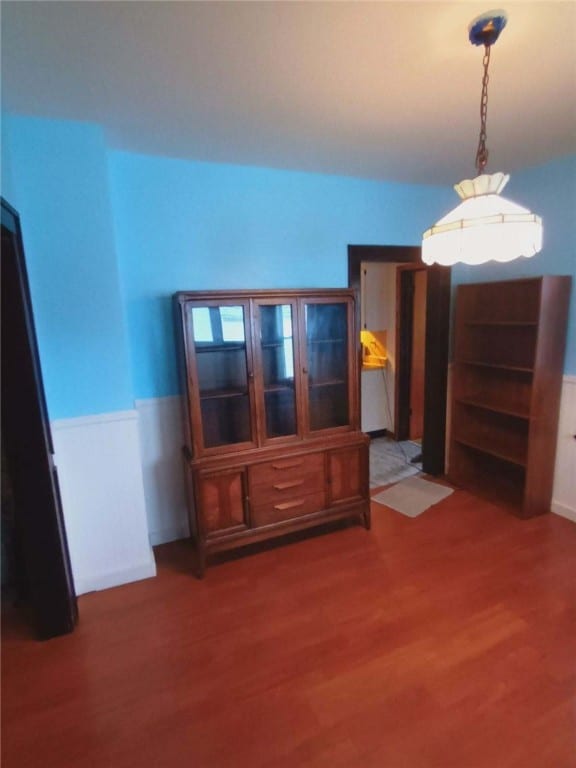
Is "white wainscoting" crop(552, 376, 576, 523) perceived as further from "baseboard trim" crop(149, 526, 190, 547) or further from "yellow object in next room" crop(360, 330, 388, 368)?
"baseboard trim" crop(149, 526, 190, 547)

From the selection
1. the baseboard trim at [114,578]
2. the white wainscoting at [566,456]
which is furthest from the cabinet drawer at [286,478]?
the white wainscoting at [566,456]

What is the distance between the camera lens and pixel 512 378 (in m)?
3.03

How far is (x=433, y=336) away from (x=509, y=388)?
0.72 metres

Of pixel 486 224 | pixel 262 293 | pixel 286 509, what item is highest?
pixel 486 224

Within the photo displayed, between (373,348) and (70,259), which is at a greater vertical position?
(70,259)

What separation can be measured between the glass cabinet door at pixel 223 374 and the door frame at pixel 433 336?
3.49 ft

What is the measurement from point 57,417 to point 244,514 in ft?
3.88

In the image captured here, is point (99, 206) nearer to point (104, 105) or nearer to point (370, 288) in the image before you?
point (104, 105)

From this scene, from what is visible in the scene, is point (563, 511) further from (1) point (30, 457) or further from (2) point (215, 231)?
(1) point (30, 457)

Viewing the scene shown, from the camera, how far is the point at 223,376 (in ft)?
8.06

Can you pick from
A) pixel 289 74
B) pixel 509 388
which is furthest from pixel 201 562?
pixel 509 388

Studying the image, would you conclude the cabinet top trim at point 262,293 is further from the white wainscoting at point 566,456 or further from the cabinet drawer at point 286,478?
the white wainscoting at point 566,456

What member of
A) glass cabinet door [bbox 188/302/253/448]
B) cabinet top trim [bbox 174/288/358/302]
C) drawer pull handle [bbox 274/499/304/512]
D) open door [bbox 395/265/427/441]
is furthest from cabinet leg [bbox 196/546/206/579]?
open door [bbox 395/265/427/441]

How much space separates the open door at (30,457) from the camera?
1.66 m
